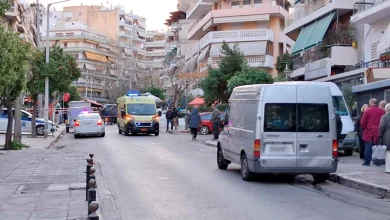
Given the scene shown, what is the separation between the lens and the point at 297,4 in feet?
135

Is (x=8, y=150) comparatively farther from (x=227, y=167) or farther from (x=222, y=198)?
(x=222, y=198)

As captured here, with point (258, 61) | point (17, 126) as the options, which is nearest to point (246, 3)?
point (258, 61)

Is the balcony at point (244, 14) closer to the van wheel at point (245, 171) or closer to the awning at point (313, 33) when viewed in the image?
the awning at point (313, 33)

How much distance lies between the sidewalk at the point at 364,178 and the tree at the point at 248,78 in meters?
18.5

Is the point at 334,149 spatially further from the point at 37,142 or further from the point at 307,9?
the point at 307,9

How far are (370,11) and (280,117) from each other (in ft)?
48.3

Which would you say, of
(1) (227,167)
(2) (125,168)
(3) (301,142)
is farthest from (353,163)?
(2) (125,168)

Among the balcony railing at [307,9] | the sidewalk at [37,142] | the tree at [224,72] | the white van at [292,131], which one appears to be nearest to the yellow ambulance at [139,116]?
the tree at [224,72]

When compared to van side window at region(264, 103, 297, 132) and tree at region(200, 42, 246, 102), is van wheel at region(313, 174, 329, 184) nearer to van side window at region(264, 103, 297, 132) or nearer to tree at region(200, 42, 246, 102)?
van side window at region(264, 103, 297, 132)

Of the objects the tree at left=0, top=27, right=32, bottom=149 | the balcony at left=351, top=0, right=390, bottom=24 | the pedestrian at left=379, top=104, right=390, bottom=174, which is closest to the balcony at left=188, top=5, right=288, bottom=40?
the balcony at left=351, top=0, right=390, bottom=24

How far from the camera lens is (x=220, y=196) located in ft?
42.3

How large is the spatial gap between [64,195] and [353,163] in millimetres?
9812

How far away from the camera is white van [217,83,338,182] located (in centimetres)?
1472

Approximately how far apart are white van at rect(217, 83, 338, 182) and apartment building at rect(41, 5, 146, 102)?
237 feet
